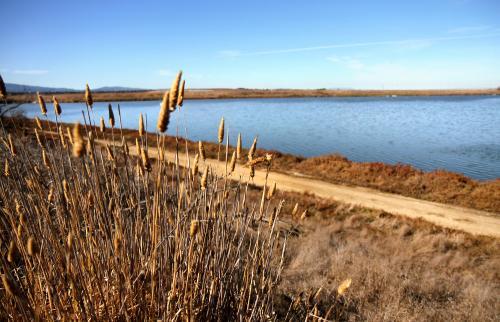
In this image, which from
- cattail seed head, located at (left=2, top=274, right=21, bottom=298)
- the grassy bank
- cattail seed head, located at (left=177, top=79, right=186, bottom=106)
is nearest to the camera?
cattail seed head, located at (left=2, top=274, right=21, bottom=298)

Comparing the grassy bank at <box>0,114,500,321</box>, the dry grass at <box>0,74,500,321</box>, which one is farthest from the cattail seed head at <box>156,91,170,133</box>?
the grassy bank at <box>0,114,500,321</box>

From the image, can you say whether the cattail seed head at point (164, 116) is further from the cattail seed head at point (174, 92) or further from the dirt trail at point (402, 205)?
the dirt trail at point (402, 205)

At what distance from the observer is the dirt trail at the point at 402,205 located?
9.76m

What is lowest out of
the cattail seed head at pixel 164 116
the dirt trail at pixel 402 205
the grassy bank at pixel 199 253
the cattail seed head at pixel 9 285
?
the dirt trail at pixel 402 205

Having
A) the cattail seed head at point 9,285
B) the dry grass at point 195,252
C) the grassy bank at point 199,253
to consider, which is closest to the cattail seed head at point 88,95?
the dry grass at point 195,252

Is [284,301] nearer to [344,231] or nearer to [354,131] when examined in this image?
[344,231]

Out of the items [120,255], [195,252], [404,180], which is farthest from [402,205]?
[120,255]

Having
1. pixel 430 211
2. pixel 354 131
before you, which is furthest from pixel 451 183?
pixel 354 131

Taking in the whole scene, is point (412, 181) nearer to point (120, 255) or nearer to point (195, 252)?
point (195, 252)

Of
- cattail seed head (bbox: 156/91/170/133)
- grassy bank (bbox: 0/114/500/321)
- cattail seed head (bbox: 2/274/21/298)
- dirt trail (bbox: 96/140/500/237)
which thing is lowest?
dirt trail (bbox: 96/140/500/237)

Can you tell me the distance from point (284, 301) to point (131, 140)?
21.2m

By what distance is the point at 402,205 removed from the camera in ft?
37.6

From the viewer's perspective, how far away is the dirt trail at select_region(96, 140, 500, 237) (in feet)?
32.0

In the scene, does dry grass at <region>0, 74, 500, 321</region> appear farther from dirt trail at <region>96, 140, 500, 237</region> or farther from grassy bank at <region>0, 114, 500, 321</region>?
dirt trail at <region>96, 140, 500, 237</region>
